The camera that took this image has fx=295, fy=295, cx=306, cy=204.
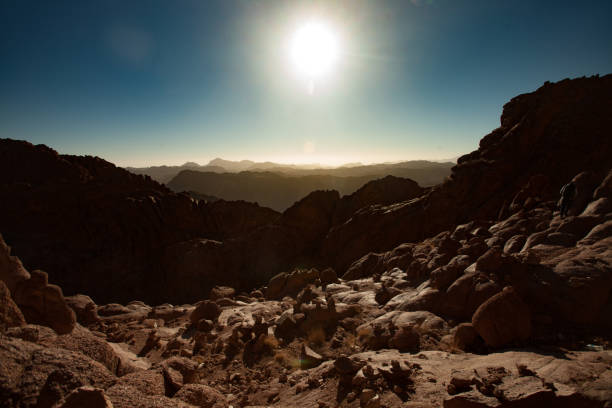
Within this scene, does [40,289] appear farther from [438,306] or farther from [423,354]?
[438,306]

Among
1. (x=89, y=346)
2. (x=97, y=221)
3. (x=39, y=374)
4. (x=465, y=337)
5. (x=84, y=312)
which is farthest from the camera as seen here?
(x=97, y=221)

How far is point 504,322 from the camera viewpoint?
6121 mm

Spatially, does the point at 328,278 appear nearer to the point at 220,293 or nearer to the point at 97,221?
the point at 220,293

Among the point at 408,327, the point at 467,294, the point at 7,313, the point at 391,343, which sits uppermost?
the point at 7,313

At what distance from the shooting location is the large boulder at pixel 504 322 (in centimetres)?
608

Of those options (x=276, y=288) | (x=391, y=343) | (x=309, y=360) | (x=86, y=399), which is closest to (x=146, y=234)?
(x=276, y=288)

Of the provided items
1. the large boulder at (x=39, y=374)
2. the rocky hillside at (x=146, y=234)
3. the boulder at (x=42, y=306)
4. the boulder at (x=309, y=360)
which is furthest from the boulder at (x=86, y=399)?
the rocky hillside at (x=146, y=234)

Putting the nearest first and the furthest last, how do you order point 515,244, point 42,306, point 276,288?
point 42,306 < point 515,244 < point 276,288

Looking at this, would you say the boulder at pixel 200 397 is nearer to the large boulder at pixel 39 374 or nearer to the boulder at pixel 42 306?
the large boulder at pixel 39 374

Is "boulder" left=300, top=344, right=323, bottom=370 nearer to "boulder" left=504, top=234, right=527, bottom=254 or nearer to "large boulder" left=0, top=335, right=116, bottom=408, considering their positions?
"large boulder" left=0, top=335, right=116, bottom=408

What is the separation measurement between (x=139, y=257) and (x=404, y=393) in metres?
36.4

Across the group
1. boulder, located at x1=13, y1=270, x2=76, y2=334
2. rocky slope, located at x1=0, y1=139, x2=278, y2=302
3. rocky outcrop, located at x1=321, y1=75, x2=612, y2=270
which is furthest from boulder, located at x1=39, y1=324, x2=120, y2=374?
rocky slope, located at x1=0, y1=139, x2=278, y2=302

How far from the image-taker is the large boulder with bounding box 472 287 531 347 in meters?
6.08

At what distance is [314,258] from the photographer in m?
32.1
